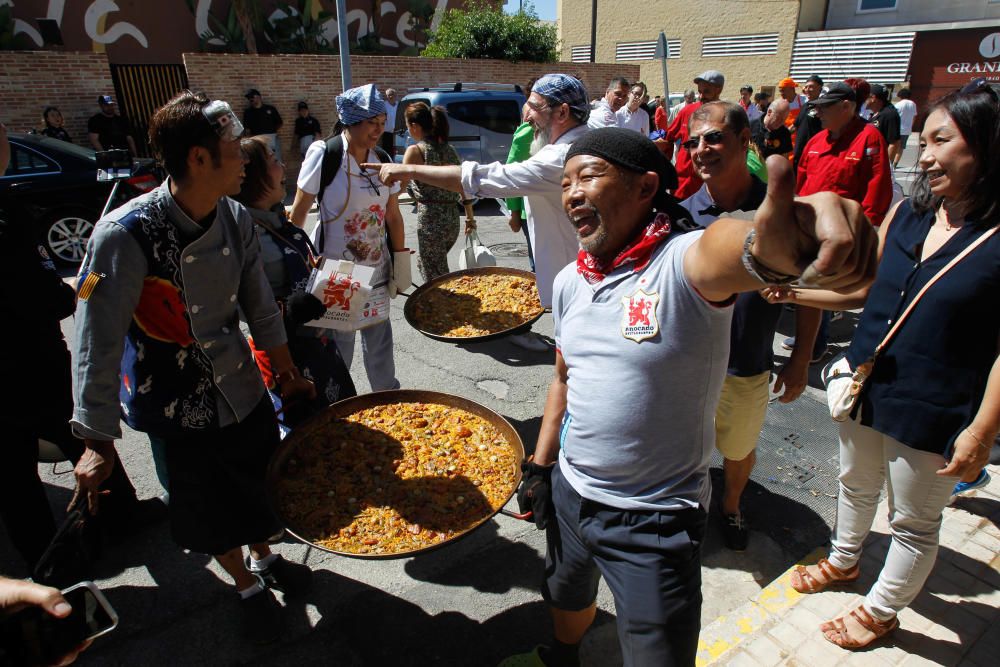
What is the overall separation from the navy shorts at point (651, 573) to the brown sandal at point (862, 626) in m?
1.11

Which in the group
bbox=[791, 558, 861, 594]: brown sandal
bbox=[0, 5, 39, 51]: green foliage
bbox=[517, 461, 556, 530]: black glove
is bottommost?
bbox=[791, 558, 861, 594]: brown sandal

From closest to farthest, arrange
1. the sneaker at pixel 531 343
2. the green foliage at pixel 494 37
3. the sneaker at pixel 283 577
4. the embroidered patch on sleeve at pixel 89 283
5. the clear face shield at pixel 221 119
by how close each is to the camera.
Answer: the embroidered patch on sleeve at pixel 89 283 → the clear face shield at pixel 221 119 → the sneaker at pixel 283 577 → the sneaker at pixel 531 343 → the green foliage at pixel 494 37

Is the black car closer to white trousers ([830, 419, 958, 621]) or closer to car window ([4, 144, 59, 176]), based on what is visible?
car window ([4, 144, 59, 176])

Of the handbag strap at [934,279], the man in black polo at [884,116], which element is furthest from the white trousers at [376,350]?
the man in black polo at [884,116]

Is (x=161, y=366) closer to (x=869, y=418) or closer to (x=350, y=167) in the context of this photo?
(x=350, y=167)

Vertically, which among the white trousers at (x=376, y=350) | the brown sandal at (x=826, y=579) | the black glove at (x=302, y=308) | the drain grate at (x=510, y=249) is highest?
the black glove at (x=302, y=308)

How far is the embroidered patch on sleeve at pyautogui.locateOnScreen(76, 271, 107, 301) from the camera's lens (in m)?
1.95

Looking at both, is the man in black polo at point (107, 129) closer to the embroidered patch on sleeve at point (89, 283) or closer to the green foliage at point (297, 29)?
the green foliage at point (297, 29)

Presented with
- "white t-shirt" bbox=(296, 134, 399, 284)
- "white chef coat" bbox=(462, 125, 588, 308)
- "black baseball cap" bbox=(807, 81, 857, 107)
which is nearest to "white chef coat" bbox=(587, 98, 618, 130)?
"black baseball cap" bbox=(807, 81, 857, 107)

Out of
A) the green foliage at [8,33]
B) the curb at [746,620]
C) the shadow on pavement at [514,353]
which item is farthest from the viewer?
the green foliage at [8,33]

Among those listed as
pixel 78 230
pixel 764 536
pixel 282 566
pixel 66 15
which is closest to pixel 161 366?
pixel 282 566

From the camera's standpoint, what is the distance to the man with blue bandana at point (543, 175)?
310 centimetres

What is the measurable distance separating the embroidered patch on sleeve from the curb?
2.58 metres

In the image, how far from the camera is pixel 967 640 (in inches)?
99.1
